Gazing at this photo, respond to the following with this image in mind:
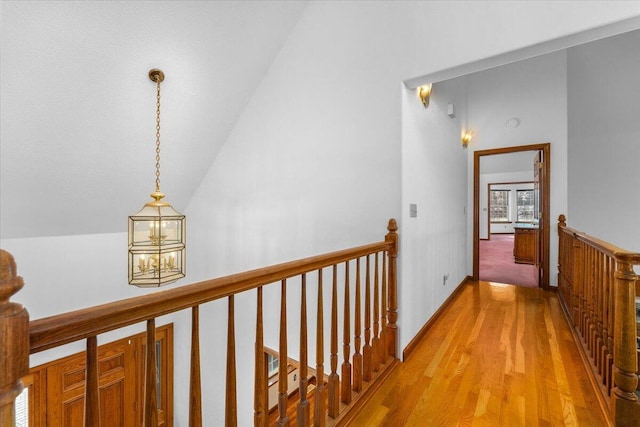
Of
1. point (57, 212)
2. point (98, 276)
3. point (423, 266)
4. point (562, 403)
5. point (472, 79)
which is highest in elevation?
A: point (472, 79)

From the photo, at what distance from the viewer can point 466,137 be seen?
14.5 ft

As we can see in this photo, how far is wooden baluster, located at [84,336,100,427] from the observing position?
0.73 m

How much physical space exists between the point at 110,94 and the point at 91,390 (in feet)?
8.22

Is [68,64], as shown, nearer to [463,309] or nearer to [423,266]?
[423,266]

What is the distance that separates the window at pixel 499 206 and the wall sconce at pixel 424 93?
36.1 feet

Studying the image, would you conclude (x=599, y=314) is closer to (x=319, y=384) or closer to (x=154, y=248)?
(x=319, y=384)

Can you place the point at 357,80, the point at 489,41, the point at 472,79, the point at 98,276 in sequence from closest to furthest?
1. the point at 489,41
2. the point at 357,80
3. the point at 98,276
4. the point at 472,79

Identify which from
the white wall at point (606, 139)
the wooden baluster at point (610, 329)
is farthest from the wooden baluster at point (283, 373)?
the white wall at point (606, 139)

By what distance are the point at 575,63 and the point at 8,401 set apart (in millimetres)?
5911

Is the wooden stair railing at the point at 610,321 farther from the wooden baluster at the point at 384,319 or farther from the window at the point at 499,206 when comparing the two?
the window at the point at 499,206

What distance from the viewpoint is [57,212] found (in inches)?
119

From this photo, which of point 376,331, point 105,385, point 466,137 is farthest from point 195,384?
point 466,137

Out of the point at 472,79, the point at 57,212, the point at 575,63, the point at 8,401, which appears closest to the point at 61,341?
the point at 8,401

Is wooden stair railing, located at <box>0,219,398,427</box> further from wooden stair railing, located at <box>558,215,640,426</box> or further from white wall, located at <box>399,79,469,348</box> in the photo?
wooden stair railing, located at <box>558,215,640,426</box>
